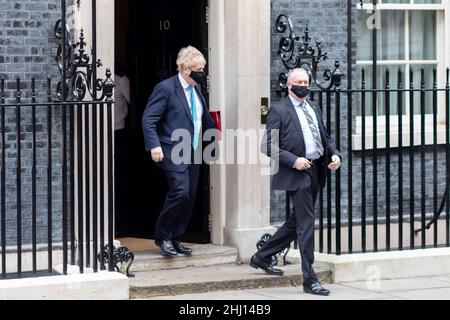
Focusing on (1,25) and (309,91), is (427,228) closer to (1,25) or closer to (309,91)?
(309,91)

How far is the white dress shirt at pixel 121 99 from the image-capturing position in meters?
11.8

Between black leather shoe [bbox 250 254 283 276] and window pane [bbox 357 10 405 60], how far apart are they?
2.69 meters

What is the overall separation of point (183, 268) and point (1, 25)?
259 centimetres

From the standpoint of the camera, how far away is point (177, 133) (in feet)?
32.7

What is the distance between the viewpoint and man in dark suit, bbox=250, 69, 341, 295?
932 centimetres

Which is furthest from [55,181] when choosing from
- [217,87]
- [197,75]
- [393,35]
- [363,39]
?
[393,35]

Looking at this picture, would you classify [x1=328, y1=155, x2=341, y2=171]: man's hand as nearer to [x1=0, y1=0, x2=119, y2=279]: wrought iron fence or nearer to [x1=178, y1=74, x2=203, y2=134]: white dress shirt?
[x1=178, y1=74, x2=203, y2=134]: white dress shirt

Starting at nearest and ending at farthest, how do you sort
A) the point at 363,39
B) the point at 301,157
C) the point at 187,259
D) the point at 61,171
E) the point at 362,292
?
1. the point at 301,157
2. the point at 362,292
3. the point at 61,171
4. the point at 187,259
5. the point at 363,39

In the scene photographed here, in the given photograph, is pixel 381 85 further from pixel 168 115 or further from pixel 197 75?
pixel 168 115

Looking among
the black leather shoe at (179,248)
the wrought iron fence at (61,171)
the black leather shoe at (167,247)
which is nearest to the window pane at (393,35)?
the black leather shoe at (179,248)

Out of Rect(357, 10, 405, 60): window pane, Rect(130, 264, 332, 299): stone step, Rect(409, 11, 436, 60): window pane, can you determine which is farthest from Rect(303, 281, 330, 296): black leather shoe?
Rect(409, 11, 436, 60): window pane

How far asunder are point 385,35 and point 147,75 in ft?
8.01

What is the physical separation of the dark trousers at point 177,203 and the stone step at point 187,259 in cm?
20

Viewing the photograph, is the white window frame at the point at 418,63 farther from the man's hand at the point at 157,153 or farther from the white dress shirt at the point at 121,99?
the man's hand at the point at 157,153
